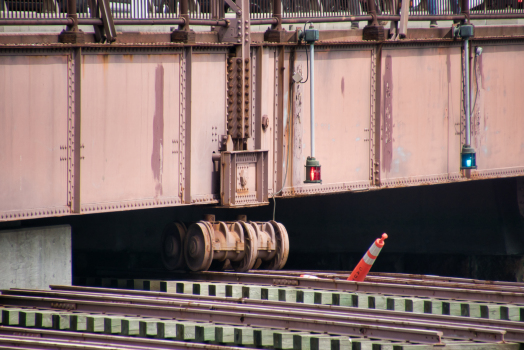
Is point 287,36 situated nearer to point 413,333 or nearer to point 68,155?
point 68,155

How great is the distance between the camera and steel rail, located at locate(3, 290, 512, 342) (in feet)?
32.4

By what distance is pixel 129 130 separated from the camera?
13.1 m

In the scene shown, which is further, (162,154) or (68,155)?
(162,154)

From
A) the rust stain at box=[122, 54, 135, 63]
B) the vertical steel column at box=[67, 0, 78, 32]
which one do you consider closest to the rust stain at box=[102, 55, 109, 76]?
the rust stain at box=[122, 54, 135, 63]

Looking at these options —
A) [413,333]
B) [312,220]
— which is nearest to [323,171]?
[312,220]

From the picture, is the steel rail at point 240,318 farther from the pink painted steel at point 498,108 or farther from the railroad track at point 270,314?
the pink painted steel at point 498,108

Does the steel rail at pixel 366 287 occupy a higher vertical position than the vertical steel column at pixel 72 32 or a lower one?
lower

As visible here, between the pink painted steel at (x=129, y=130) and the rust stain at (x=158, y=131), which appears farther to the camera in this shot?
the rust stain at (x=158, y=131)

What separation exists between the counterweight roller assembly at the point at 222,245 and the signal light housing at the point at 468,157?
14.7 ft

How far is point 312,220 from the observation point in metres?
20.5

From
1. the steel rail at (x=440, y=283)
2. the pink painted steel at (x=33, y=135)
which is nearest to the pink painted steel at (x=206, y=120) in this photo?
the steel rail at (x=440, y=283)

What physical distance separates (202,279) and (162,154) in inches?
85.1

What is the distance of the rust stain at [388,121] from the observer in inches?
647

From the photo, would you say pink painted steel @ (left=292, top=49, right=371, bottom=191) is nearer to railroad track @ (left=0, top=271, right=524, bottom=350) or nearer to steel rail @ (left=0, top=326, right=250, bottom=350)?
railroad track @ (left=0, top=271, right=524, bottom=350)
